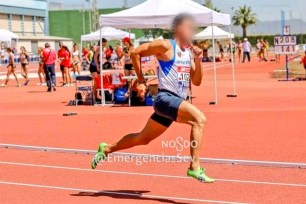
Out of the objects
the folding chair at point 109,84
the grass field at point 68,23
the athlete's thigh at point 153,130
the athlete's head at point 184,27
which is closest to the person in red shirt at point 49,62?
the folding chair at point 109,84

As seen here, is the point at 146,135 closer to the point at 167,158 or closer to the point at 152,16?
the point at 167,158

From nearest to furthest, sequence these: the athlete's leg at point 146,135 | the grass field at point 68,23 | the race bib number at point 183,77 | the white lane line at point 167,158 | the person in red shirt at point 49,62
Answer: the race bib number at point 183,77 → the athlete's leg at point 146,135 → the white lane line at point 167,158 → the person in red shirt at point 49,62 → the grass field at point 68,23

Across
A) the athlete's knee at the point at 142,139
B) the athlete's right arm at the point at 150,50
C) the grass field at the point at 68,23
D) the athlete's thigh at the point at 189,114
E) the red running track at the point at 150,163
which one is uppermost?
the grass field at the point at 68,23

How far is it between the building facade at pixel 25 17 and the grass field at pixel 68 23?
20.3 feet

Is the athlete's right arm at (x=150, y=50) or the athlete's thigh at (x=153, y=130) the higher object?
the athlete's right arm at (x=150, y=50)

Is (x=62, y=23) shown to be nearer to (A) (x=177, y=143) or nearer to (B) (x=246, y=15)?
(B) (x=246, y=15)

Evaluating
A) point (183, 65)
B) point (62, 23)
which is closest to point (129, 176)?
point (183, 65)

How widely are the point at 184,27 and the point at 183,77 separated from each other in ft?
1.85

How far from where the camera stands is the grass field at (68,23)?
119 metres

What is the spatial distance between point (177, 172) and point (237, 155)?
5.06ft

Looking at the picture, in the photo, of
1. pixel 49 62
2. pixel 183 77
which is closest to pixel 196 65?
pixel 183 77

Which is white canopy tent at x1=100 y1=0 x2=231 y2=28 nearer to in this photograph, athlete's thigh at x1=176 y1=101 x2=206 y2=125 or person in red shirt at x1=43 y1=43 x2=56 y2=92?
person in red shirt at x1=43 y1=43 x2=56 y2=92

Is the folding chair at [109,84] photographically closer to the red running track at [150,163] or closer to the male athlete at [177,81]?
the red running track at [150,163]

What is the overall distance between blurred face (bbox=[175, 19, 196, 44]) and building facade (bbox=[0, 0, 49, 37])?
289 feet
